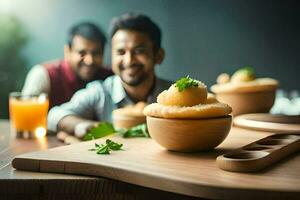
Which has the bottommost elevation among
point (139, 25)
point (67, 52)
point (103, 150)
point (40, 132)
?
point (40, 132)

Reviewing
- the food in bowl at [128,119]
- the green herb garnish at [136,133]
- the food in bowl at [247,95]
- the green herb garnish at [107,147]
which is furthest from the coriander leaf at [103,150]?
the food in bowl at [247,95]

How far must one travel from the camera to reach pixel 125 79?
179cm

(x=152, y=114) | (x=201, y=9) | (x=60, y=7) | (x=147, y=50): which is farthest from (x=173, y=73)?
(x=152, y=114)

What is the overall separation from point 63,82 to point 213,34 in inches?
21.1

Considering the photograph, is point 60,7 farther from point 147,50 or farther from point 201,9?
point 201,9

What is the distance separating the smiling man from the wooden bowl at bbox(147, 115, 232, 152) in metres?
0.72

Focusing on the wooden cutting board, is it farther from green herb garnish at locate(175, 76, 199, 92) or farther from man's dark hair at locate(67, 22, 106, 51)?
man's dark hair at locate(67, 22, 106, 51)

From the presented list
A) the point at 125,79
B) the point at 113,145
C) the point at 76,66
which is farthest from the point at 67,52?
the point at 113,145

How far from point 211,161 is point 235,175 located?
4.2 inches

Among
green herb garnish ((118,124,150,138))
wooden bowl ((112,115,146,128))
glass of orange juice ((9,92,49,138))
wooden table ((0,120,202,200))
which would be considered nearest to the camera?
wooden table ((0,120,202,200))

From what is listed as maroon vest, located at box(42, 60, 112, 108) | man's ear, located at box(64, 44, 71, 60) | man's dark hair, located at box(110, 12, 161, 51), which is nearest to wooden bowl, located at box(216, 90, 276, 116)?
man's dark hair, located at box(110, 12, 161, 51)

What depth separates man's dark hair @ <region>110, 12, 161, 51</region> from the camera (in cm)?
180

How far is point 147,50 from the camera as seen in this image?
179cm

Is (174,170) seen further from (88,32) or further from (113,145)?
(88,32)
